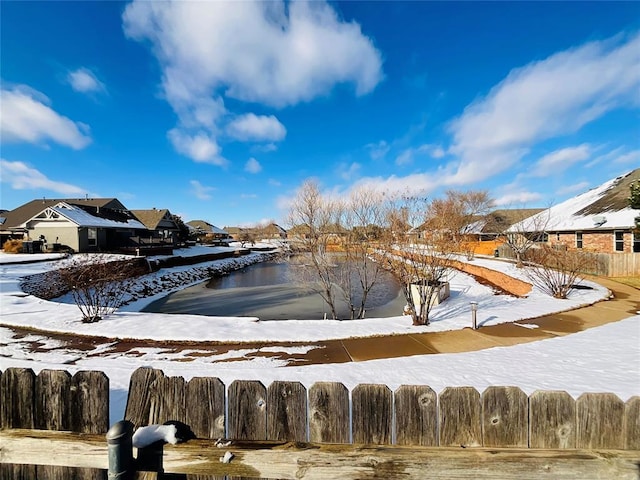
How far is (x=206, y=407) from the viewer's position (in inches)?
50.1

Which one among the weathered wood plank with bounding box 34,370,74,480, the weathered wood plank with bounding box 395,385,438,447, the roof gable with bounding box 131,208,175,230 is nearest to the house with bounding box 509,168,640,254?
the weathered wood plank with bounding box 395,385,438,447

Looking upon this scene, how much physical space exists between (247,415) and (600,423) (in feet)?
5.09

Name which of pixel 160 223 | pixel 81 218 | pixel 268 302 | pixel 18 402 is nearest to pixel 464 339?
pixel 18 402

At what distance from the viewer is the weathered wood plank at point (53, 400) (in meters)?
1.31

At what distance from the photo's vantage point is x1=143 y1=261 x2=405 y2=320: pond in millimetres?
12125

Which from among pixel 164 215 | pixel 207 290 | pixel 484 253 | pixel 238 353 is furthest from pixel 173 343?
pixel 164 215

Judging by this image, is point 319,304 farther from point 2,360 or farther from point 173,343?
point 2,360

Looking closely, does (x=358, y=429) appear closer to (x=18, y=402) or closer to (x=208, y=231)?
(x=18, y=402)

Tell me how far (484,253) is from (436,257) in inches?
1103

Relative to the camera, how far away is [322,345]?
6102 millimetres

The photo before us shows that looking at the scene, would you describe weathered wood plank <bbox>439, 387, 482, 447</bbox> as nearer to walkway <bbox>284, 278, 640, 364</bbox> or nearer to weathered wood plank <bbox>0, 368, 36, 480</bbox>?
weathered wood plank <bbox>0, 368, 36, 480</bbox>

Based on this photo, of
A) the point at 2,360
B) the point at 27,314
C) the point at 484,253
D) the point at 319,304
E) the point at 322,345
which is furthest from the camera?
the point at 484,253

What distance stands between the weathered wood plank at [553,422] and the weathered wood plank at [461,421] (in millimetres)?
232

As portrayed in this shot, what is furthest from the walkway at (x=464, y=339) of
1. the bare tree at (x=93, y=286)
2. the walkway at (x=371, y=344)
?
the bare tree at (x=93, y=286)
